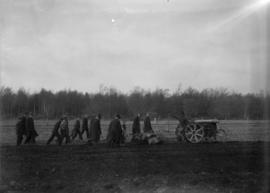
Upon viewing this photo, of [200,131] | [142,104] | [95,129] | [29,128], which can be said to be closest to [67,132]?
[95,129]

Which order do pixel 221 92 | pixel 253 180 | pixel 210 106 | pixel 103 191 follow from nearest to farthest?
pixel 103 191, pixel 253 180, pixel 210 106, pixel 221 92

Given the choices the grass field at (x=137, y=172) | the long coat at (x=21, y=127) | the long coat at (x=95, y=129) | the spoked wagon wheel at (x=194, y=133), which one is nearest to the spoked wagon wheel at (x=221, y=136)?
the spoked wagon wheel at (x=194, y=133)

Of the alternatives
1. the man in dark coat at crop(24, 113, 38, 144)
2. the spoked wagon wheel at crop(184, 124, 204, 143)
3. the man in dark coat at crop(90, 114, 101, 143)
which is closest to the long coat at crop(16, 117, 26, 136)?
the man in dark coat at crop(24, 113, 38, 144)

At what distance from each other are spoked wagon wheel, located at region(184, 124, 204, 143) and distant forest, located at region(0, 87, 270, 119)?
17245 millimetres

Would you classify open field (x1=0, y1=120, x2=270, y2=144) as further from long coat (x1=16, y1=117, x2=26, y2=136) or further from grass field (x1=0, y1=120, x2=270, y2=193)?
grass field (x1=0, y1=120, x2=270, y2=193)

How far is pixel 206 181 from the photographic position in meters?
7.20

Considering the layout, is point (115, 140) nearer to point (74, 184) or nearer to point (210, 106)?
point (74, 184)

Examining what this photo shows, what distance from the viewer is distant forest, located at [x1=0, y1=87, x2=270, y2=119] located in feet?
118

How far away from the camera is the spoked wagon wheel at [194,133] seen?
15270 millimetres

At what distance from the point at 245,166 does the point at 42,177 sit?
518 centimetres

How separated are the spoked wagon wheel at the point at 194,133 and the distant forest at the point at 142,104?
17245 mm

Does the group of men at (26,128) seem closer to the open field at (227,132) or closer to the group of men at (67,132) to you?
the group of men at (67,132)

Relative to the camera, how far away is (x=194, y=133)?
15398 mm

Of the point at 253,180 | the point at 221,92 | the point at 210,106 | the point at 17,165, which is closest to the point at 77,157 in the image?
the point at 17,165
